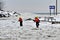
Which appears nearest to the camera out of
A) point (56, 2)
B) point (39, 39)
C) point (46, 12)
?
point (39, 39)

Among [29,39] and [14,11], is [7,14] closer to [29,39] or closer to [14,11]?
[14,11]

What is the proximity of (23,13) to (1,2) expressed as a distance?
40.2 ft

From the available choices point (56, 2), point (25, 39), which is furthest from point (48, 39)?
point (56, 2)

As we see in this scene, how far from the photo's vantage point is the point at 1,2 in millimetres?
57281

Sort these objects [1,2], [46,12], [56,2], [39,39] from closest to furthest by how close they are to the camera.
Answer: [39,39], [56,2], [46,12], [1,2]

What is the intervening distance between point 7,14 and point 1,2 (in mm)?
14732

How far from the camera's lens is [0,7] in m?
57.3

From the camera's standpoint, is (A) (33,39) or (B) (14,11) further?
(B) (14,11)

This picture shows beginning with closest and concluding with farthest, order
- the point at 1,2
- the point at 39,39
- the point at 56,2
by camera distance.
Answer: the point at 39,39, the point at 56,2, the point at 1,2

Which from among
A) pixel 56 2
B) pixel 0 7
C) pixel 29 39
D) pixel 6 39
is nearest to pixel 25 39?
pixel 29 39

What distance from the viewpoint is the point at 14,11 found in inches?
1858

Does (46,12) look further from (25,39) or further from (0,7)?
(25,39)

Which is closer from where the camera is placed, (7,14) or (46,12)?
(7,14)

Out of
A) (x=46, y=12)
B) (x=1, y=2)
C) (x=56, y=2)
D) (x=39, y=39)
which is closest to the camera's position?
(x=39, y=39)
